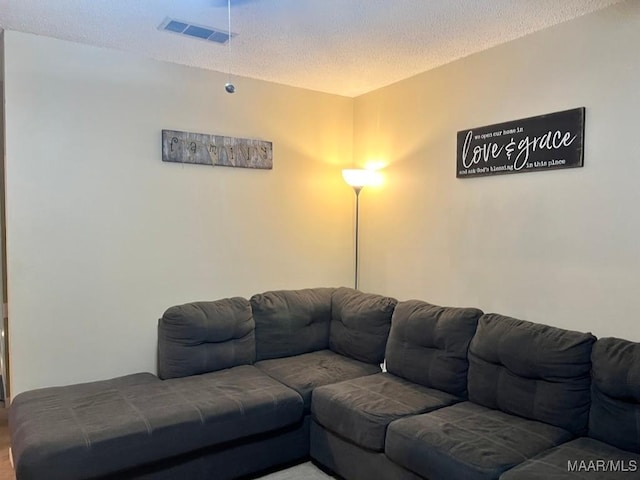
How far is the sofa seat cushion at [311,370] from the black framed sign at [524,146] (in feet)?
4.81

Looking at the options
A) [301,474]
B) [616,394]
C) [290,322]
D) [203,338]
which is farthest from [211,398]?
[616,394]

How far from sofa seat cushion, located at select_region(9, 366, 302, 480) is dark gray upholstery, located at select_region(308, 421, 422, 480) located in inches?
8.5

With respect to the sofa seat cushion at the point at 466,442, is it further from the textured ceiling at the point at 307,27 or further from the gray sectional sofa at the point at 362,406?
the textured ceiling at the point at 307,27

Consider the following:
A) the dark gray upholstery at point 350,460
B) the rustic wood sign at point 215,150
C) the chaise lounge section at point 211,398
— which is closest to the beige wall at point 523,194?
the chaise lounge section at point 211,398

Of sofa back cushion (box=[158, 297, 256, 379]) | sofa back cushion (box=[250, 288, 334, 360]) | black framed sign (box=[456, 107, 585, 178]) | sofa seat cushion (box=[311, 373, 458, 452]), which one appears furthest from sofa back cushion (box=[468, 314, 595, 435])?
sofa back cushion (box=[158, 297, 256, 379])

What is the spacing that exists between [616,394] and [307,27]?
7.73 ft

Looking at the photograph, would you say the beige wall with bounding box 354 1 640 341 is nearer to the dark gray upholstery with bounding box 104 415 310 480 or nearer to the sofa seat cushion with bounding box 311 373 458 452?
the sofa seat cushion with bounding box 311 373 458 452

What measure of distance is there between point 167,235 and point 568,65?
8.66ft

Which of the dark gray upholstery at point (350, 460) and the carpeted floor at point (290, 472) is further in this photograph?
the carpeted floor at point (290, 472)

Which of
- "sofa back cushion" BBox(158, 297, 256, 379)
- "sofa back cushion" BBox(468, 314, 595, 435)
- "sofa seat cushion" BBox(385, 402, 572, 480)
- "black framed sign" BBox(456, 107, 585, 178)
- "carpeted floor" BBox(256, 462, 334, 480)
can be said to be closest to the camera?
"sofa seat cushion" BBox(385, 402, 572, 480)

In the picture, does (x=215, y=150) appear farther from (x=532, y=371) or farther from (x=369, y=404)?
(x=532, y=371)

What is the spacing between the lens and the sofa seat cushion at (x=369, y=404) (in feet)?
7.80

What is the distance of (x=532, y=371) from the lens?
2326 millimetres

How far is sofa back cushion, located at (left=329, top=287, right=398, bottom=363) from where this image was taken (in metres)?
3.21
